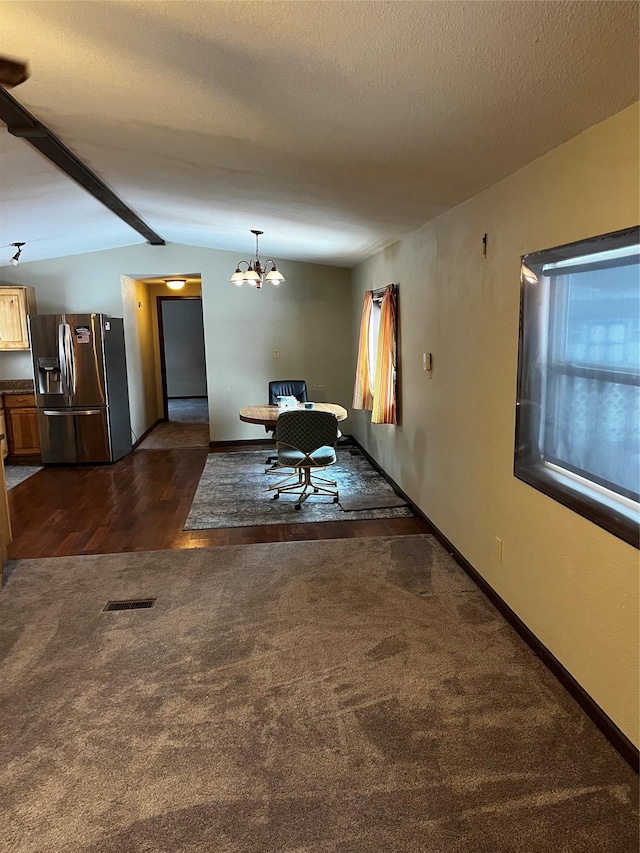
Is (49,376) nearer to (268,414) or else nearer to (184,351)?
(268,414)

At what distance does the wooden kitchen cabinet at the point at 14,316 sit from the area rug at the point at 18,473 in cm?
141

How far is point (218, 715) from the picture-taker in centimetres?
221

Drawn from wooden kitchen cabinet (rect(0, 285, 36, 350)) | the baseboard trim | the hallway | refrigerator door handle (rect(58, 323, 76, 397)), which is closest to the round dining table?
the baseboard trim

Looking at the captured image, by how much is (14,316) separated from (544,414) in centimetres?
624

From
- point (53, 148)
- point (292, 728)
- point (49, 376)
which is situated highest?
point (53, 148)

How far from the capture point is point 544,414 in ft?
8.06

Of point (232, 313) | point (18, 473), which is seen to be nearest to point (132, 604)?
point (18, 473)

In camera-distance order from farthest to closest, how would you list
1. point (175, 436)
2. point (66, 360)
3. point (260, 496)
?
1. point (175, 436)
2. point (66, 360)
3. point (260, 496)

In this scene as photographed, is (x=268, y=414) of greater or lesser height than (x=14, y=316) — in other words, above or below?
below

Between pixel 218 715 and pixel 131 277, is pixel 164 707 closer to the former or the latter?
pixel 218 715

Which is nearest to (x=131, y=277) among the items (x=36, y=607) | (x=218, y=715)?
(x=36, y=607)

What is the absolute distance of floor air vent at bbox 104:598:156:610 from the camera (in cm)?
307

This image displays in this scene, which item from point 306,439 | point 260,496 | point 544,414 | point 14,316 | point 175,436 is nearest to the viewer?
point 544,414

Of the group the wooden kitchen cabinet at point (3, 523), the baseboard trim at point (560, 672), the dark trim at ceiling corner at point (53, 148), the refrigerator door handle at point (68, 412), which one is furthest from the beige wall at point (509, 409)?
the refrigerator door handle at point (68, 412)
